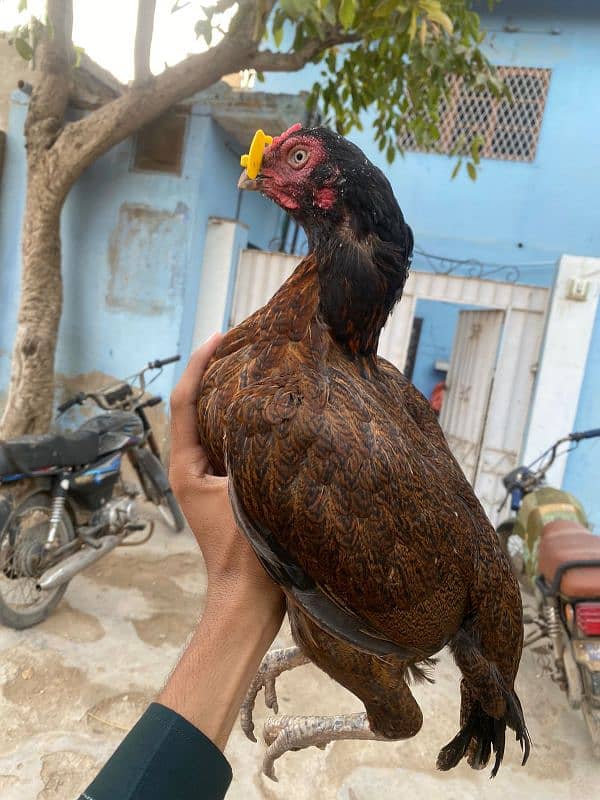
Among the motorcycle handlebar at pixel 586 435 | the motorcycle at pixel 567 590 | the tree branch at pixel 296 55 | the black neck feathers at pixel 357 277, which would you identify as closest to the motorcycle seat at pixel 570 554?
the motorcycle at pixel 567 590

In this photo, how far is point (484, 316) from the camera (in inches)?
206

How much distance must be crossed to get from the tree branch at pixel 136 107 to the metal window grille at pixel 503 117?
3.46 m

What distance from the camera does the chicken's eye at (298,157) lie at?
3.98 ft

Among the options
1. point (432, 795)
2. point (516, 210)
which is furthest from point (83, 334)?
point (516, 210)

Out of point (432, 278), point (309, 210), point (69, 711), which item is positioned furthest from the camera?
point (432, 278)

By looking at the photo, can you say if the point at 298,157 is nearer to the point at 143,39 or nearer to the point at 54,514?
the point at 54,514

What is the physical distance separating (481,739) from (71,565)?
2407 millimetres

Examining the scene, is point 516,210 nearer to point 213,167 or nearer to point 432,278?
point 432,278

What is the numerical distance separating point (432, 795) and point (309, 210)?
99.8 inches

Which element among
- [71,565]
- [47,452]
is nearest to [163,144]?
[47,452]

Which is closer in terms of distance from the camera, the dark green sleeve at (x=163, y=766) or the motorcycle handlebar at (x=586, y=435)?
the dark green sleeve at (x=163, y=766)

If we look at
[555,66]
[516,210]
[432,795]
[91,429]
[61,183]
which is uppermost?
[555,66]

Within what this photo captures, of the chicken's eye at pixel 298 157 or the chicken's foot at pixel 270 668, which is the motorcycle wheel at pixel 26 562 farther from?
the chicken's eye at pixel 298 157

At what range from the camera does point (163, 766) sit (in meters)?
0.98
